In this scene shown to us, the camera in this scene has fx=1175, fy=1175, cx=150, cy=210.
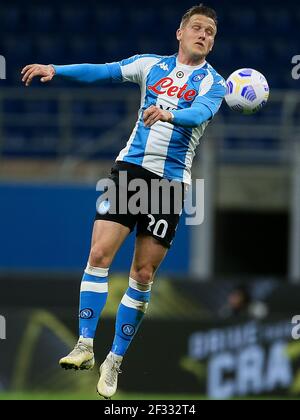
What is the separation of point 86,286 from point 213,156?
7530mm

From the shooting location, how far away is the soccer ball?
8.11 meters

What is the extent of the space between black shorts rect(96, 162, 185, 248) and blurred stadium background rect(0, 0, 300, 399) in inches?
177

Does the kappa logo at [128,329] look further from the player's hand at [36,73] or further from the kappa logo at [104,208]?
the player's hand at [36,73]

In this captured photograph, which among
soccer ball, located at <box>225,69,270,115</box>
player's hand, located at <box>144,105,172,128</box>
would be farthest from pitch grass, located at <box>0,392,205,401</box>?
player's hand, located at <box>144,105,172,128</box>

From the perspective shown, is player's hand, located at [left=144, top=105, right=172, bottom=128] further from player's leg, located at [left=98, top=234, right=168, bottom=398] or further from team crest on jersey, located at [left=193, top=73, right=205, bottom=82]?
player's leg, located at [left=98, top=234, right=168, bottom=398]

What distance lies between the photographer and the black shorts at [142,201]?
317 inches

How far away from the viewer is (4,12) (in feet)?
61.9

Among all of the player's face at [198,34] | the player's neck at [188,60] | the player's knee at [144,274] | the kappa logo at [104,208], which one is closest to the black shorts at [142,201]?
the kappa logo at [104,208]

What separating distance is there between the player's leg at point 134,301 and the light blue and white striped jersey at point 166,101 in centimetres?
52

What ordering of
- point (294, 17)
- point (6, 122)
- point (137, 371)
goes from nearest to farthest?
point (137, 371), point (6, 122), point (294, 17)

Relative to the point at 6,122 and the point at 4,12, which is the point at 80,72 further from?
the point at 4,12

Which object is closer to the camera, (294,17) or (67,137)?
(67,137)

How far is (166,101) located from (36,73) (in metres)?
0.93

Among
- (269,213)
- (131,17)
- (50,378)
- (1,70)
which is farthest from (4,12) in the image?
(50,378)
